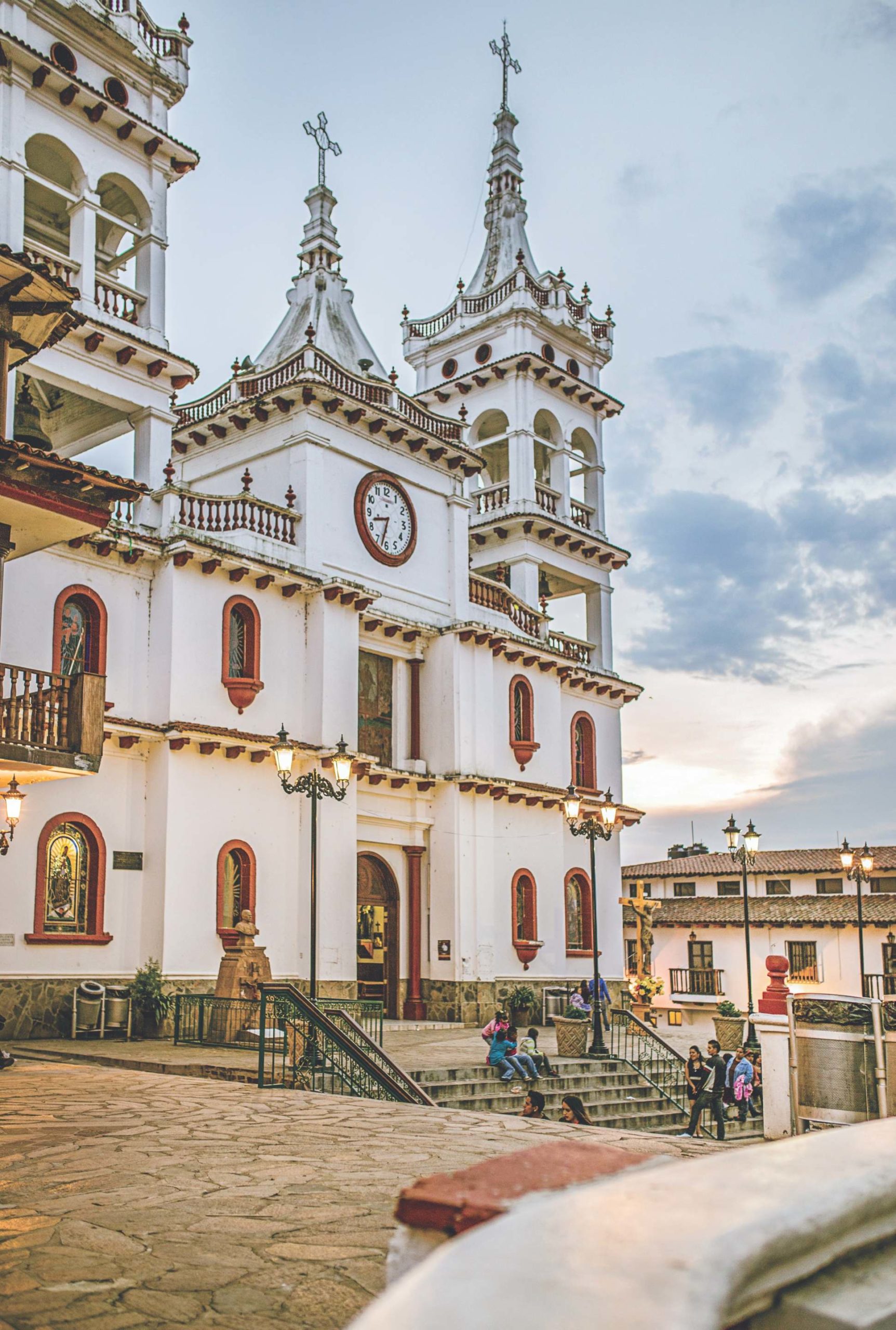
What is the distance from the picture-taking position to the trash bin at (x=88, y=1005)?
20.6m

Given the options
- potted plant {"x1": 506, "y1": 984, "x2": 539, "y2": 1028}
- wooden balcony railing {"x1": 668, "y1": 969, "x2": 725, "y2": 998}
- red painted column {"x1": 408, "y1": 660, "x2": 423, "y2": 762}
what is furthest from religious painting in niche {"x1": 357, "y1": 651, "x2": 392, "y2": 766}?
wooden balcony railing {"x1": 668, "y1": 969, "x2": 725, "y2": 998}

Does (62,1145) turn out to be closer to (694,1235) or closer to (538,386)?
(694,1235)

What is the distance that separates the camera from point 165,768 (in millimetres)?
22375

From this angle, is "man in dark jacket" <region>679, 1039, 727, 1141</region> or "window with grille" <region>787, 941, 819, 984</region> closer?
"man in dark jacket" <region>679, 1039, 727, 1141</region>

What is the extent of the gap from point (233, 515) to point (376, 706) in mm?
5808

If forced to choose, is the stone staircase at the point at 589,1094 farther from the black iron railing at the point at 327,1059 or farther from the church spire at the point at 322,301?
the church spire at the point at 322,301

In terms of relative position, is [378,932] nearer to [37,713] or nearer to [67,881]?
[67,881]

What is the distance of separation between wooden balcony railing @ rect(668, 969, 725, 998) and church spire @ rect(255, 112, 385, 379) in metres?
27.9

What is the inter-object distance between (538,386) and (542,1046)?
18.8 meters

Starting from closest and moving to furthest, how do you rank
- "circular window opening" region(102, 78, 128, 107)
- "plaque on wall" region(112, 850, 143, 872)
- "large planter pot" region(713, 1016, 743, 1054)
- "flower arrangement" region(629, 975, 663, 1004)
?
1. "plaque on wall" region(112, 850, 143, 872)
2. "circular window opening" region(102, 78, 128, 107)
3. "large planter pot" region(713, 1016, 743, 1054)
4. "flower arrangement" region(629, 975, 663, 1004)

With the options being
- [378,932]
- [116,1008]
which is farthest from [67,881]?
[378,932]

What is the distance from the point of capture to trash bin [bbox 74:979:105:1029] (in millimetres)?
20625

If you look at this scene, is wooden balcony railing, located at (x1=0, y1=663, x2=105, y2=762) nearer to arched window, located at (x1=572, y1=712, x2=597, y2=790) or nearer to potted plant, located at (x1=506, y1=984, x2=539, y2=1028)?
potted plant, located at (x1=506, y1=984, x2=539, y2=1028)

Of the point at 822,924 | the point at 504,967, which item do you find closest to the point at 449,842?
the point at 504,967
